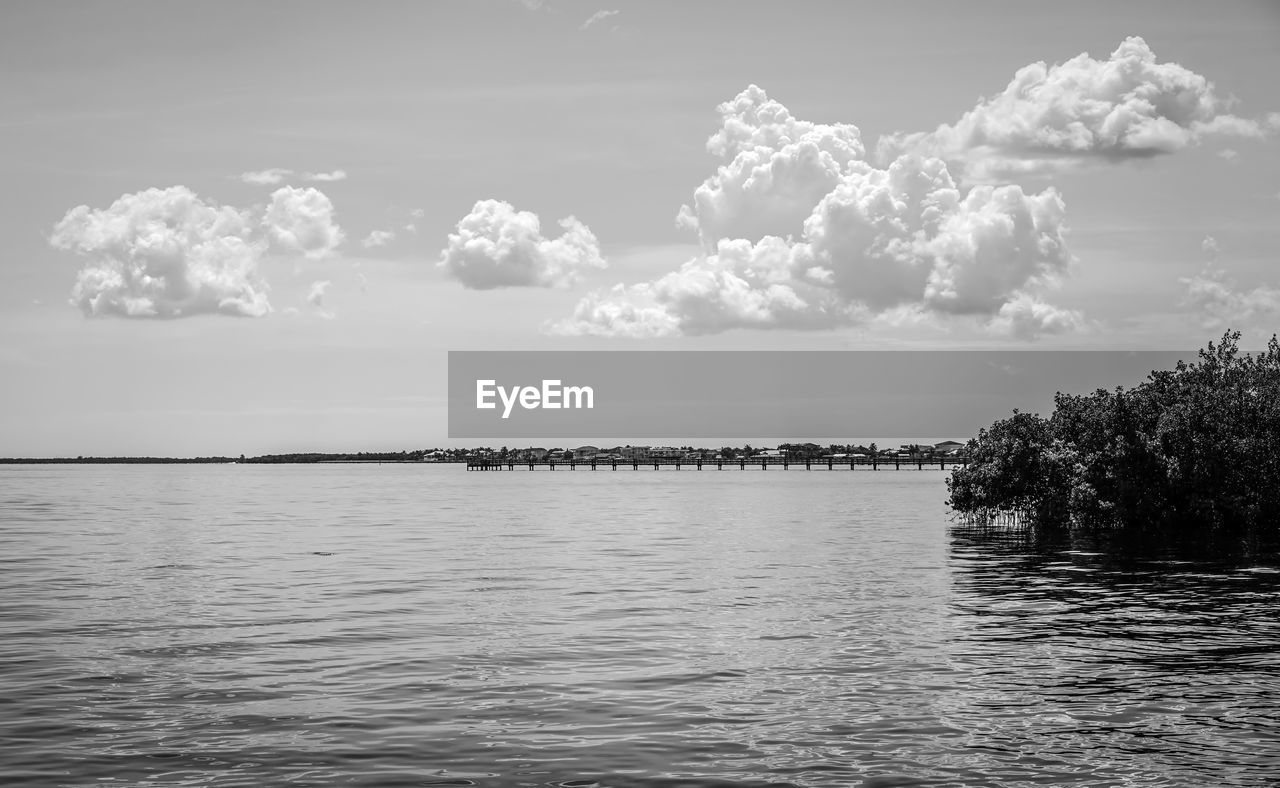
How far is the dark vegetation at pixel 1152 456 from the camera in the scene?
6362 centimetres

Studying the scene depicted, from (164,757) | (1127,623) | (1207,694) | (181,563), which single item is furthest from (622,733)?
(181,563)

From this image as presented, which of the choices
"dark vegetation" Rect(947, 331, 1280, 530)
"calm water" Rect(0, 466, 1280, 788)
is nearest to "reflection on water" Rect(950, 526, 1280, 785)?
"calm water" Rect(0, 466, 1280, 788)

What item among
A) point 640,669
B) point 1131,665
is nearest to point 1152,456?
point 1131,665

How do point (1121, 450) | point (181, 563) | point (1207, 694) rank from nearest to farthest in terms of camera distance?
point (1207, 694) < point (181, 563) < point (1121, 450)

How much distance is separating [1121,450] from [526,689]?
54.2 meters

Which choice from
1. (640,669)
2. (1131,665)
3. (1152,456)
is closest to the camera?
(640,669)

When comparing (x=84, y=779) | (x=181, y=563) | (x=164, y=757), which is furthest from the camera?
(x=181, y=563)

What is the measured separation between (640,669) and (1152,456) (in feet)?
169

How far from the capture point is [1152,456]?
6744cm

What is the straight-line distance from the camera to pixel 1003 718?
21344 mm

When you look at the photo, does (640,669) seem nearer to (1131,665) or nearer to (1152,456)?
(1131,665)

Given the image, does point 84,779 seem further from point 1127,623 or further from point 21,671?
point 1127,623

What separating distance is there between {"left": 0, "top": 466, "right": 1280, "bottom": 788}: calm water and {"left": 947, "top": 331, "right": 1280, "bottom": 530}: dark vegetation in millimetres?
9811

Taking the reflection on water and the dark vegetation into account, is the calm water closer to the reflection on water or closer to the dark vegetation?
the reflection on water
